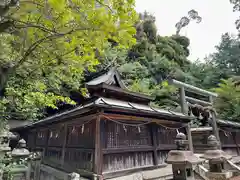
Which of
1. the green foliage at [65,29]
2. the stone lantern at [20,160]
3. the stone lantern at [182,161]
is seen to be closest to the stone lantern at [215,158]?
the stone lantern at [182,161]

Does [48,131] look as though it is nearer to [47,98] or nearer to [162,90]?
[47,98]

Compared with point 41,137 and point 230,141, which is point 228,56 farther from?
point 41,137

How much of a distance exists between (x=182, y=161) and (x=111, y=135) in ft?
9.92

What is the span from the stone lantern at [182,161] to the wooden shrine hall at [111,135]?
2.40 m

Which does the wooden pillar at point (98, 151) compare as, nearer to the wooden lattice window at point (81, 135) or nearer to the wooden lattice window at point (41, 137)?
the wooden lattice window at point (81, 135)

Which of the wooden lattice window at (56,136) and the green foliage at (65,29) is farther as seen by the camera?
the wooden lattice window at (56,136)

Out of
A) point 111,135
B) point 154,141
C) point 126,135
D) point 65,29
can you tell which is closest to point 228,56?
point 154,141

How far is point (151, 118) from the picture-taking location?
7754 mm

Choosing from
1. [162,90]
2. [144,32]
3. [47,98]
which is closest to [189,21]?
[144,32]

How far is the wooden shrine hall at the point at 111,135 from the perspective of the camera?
6.04 meters

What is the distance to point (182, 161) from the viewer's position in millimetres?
4230

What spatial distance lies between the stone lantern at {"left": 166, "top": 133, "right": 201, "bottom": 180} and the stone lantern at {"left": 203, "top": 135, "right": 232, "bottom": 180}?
1.80 metres

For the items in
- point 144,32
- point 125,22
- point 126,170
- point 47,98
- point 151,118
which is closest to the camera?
point 125,22

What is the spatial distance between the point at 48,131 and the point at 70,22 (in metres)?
8.89
